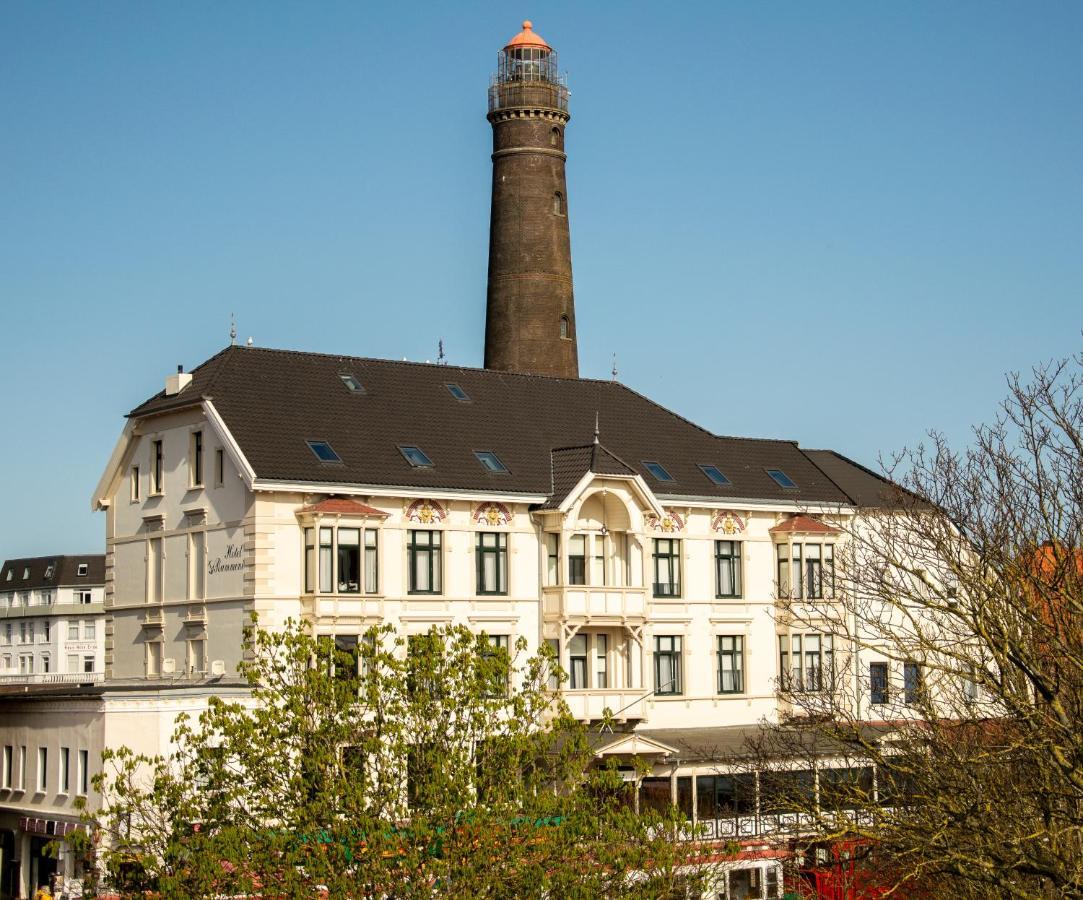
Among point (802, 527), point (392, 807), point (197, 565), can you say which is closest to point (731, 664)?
point (802, 527)

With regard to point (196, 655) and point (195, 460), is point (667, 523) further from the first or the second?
point (196, 655)

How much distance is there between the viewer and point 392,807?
1066 inches

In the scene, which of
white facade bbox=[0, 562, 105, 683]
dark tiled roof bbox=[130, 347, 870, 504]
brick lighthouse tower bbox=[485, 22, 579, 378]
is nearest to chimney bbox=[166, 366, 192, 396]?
dark tiled roof bbox=[130, 347, 870, 504]

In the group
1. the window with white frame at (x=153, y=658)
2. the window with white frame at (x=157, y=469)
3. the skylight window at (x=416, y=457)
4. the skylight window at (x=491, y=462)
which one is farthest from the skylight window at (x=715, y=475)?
the window with white frame at (x=153, y=658)

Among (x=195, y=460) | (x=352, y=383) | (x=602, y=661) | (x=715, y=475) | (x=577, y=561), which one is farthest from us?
(x=715, y=475)

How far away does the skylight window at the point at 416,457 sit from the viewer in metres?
47.8

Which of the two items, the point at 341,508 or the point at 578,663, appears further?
the point at 578,663

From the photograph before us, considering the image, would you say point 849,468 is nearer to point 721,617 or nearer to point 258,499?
point 721,617

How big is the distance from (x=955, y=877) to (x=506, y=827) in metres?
6.64

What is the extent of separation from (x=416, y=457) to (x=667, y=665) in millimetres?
9315

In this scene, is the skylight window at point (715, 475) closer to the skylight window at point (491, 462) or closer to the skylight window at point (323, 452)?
the skylight window at point (491, 462)

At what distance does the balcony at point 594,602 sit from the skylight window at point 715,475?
4.50 meters

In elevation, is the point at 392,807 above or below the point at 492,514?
below

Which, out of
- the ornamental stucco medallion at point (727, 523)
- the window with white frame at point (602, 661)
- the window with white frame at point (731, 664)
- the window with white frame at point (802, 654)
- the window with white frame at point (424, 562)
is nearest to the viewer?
the window with white frame at point (424, 562)
